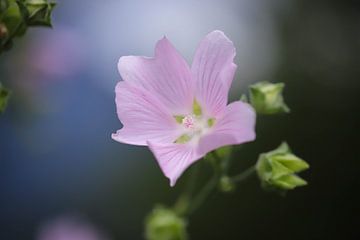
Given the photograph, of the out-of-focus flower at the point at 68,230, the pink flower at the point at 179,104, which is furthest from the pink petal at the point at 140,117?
the out-of-focus flower at the point at 68,230

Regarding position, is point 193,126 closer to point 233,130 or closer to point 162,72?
point 162,72

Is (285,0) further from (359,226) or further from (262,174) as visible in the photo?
(262,174)

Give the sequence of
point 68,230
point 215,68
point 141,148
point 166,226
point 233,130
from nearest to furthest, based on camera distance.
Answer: point 233,130
point 215,68
point 166,226
point 68,230
point 141,148

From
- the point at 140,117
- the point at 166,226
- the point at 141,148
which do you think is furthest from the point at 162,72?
the point at 141,148

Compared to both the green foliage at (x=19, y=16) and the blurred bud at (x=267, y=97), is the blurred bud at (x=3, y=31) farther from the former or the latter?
the blurred bud at (x=267, y=97)

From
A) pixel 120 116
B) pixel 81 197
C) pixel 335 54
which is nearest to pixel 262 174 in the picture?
pixel 120 116

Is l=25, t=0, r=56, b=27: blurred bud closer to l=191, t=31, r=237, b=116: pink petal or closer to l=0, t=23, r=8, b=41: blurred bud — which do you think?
l=0, t=23, r=8, b=41: blurred bud
